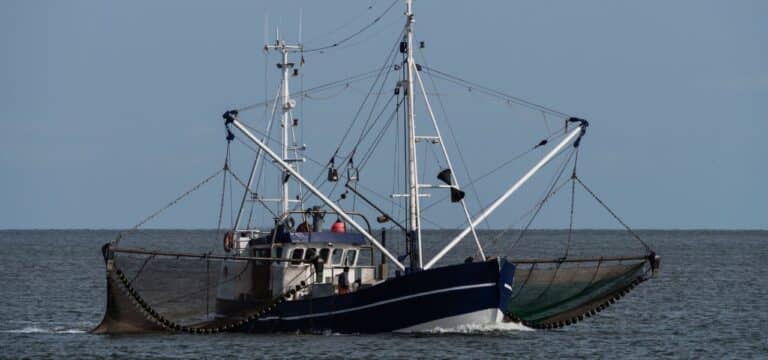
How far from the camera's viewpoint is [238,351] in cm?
4125

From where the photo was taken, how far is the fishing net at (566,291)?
45.2 meters

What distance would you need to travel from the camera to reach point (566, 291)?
150 ft

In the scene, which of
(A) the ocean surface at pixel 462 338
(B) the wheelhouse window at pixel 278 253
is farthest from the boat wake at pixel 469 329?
(B) the wheelhouse window at pixel 278 253

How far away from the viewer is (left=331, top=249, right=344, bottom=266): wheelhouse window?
46.2m

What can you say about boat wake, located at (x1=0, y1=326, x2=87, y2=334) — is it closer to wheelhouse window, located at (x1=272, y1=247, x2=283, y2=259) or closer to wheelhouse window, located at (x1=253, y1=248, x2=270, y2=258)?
wheelhouse window, located at (x1=253, y1=248, x2=270, y2=258)

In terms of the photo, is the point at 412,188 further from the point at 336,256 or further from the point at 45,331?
the point at 45,331

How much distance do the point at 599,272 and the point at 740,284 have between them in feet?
→ 132

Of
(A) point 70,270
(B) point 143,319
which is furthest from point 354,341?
(A) point 70,270

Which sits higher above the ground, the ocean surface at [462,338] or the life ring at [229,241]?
the life ring at [229,241]

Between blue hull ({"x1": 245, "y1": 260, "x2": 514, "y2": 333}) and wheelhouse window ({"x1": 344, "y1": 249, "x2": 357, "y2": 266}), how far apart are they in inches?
123

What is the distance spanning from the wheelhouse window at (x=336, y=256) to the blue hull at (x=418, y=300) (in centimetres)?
289

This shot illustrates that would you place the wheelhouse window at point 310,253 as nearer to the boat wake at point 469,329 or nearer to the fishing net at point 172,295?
the fishing net at point 172,295

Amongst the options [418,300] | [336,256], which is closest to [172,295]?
[336,256]

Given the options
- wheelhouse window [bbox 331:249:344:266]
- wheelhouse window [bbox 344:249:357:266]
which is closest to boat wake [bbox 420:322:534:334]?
wheelhouse window [bbox 344:249:357:266]
